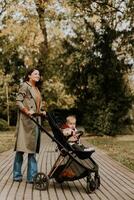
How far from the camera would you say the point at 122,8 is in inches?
1064

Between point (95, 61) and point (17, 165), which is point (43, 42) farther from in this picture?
point (17, 165)

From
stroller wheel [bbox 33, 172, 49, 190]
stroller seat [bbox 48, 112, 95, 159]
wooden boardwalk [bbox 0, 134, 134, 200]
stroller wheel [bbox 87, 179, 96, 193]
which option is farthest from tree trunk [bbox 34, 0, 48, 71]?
stroller wheel [bbox 87, 179, 96, 193]

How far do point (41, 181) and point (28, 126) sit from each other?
1254 millimetres

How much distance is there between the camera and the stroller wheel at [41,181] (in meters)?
10.1

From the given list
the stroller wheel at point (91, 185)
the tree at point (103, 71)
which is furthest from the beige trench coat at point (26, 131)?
the tree at point (103, 71)

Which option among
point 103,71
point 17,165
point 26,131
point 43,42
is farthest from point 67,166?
point 43,42

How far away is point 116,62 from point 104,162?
16.8m

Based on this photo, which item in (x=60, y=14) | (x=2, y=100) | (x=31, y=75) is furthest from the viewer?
(x=2, y=100)

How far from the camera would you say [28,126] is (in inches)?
431

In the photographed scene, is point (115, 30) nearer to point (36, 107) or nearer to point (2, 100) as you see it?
point (36, 107)

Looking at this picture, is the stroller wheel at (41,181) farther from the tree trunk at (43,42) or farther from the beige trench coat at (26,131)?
the tree trunk at (43,42)

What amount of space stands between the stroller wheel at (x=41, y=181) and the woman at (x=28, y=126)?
73 centimetres

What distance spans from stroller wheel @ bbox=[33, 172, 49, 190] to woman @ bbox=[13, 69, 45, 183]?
73cm

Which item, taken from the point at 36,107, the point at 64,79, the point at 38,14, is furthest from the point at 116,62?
the point at 36,107
